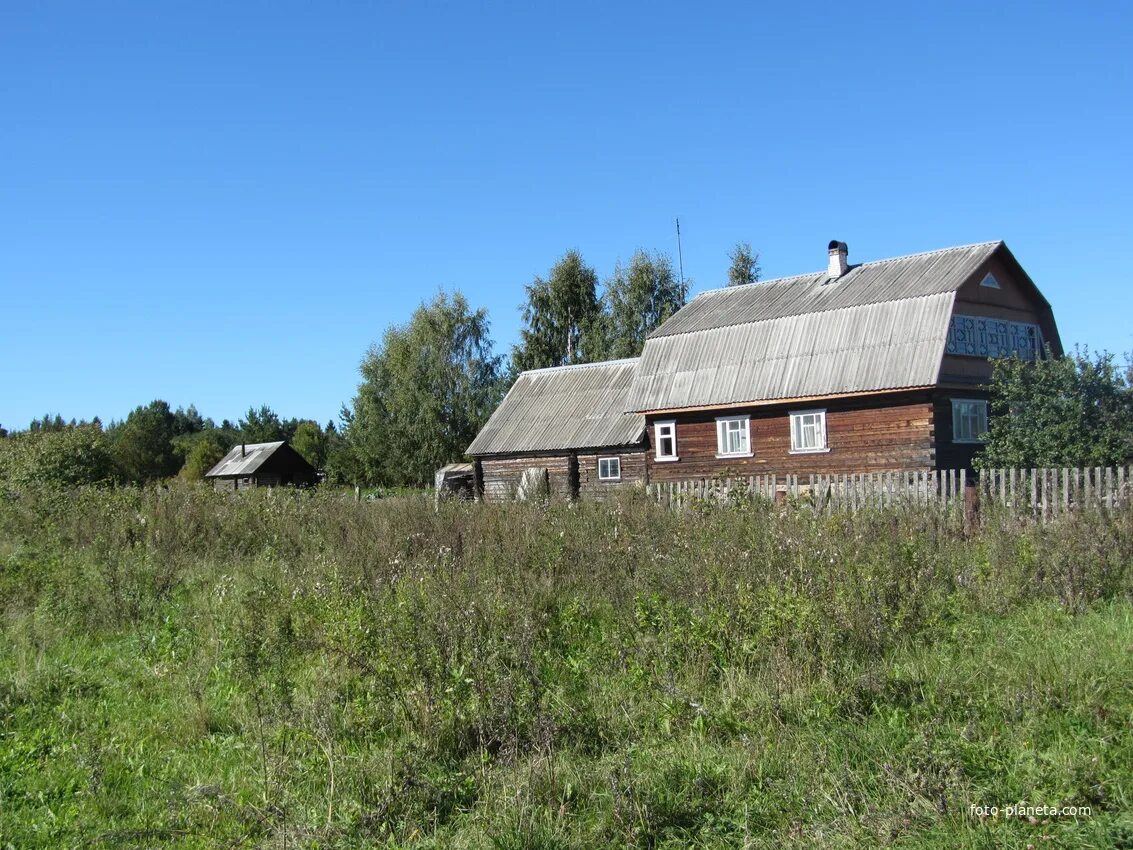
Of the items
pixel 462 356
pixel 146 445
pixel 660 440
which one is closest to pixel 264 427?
pixel 146 445

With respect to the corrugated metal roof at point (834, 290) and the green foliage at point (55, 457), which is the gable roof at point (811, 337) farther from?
the green foliage at point (55, 457)

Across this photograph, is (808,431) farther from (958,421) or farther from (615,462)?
(615,462)

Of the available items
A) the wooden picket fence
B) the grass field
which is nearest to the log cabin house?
the wooden picket fence

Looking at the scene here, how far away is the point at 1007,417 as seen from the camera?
1977cm

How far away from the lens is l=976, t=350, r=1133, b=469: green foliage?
18219 millimetres

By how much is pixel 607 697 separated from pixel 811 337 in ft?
68.3

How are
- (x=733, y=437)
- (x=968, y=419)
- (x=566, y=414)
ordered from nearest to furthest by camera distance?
1. (x=968, y=419)
2. (x=733, y=437)
3. (x=566, y=414)

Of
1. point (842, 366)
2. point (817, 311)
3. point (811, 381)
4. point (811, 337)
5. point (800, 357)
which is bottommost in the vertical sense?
point (811, 381)

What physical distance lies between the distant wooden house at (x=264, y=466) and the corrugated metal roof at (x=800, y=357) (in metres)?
26.8

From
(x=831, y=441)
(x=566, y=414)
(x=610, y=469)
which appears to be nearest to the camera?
(x=831, y=441)

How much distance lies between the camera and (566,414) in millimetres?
31047

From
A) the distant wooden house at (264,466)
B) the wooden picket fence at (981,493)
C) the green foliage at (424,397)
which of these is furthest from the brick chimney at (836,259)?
the distant wooden house at (264,466)

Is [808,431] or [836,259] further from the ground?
[836,259]

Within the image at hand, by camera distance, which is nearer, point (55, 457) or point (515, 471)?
point (55, 457)
